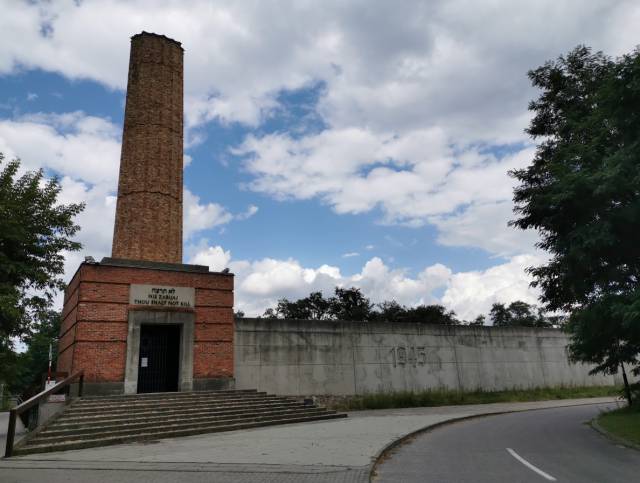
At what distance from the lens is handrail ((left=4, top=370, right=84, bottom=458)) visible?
34.0 ft

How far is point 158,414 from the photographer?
551 inches

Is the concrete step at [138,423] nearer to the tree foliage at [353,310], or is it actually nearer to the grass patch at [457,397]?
the grass patch at [457,397]

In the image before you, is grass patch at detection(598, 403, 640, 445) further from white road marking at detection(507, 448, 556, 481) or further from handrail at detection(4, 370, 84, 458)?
handrail at detection(4, 370, 84, 458)

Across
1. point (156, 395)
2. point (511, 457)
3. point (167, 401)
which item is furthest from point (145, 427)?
point (511, 457)

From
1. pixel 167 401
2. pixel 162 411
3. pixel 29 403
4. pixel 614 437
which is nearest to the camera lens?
pixel 29 403

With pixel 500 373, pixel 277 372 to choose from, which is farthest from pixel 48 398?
pixel 500 373

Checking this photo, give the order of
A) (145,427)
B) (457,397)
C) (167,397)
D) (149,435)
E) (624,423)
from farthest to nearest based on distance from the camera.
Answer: (457,397), (167,397), (624,423), (145,427), (149,435)

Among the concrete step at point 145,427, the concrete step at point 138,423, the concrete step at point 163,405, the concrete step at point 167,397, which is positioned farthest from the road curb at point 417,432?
the concrete step at point 167,397

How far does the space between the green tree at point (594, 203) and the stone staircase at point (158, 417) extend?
9.21 metres

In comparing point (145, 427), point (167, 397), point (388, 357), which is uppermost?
point (388, 357)

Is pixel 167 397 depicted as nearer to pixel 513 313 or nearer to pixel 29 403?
pixel 29 403

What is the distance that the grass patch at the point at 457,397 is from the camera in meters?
22.2

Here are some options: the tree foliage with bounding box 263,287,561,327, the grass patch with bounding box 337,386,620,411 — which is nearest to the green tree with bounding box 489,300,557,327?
the tree foliage with bounding box 263,287,561,327

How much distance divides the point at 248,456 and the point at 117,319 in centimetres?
918
